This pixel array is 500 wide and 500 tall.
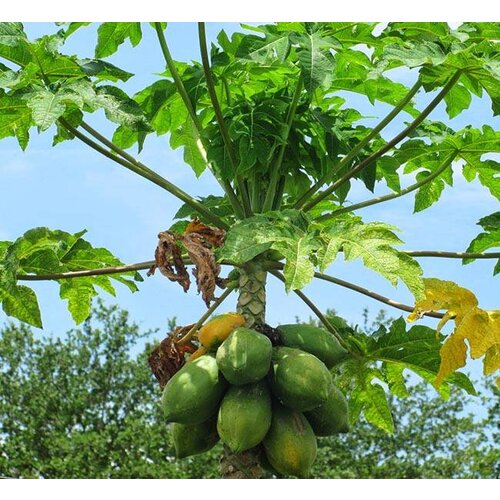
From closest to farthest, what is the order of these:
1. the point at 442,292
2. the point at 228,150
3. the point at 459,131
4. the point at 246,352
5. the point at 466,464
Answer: the point at 246,352, the point at 442,292, the point at 228,150, the point at 459,131, the point at 466,464

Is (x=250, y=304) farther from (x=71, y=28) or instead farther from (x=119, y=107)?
(x=71, y=28)

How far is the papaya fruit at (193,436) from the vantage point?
112 inches

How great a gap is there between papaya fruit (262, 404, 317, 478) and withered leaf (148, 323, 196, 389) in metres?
0.46

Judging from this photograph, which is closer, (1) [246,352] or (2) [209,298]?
(1) [246,352]

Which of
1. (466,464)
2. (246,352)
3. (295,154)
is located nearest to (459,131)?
(295,154)

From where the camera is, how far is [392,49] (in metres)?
2.81

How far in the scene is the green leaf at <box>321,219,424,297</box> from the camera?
8.16ft

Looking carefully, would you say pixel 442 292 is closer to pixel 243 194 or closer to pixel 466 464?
pixel 243 194

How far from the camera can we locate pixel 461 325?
2.77 meters

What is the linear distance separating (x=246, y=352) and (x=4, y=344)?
516 inches

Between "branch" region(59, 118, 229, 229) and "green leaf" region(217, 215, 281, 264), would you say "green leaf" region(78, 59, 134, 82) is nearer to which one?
"branch" region(59, 118, 229, 229)

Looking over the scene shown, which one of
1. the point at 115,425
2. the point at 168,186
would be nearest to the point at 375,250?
the point at 168,186

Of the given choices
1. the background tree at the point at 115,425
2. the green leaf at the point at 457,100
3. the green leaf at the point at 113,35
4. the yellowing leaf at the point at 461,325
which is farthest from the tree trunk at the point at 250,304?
the background tree at the point at 115,425

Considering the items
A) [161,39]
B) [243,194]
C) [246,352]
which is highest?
[161,39]
